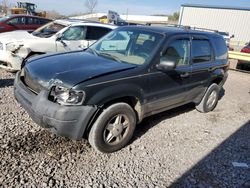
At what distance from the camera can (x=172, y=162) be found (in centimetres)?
373

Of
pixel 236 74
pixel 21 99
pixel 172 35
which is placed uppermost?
pixel 172 35

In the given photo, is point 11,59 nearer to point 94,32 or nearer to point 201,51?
point 94,32

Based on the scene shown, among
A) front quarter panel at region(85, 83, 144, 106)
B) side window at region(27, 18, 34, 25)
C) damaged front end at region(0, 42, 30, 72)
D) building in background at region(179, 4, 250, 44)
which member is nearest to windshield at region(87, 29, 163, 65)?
front quarter panel at region(85, 83, 144, 106)

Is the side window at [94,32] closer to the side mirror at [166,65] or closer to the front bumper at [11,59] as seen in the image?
the front bumper at [11,59]

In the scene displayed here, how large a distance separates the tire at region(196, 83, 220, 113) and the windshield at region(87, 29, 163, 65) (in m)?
2.15

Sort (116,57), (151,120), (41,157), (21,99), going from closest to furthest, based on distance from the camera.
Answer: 1. (41,157)
2. (21,99)
3. (116,57)
4. (151,120)

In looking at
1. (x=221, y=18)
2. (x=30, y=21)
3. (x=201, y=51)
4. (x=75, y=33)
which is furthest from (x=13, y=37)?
(x=221, y=18)

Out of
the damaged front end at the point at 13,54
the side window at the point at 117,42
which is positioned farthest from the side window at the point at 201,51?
the damaged front end at the point at 13,54

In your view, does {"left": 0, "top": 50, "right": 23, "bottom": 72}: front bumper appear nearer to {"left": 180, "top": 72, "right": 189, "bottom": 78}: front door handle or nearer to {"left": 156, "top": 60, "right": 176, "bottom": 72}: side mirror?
{"left": 156, "top": 60, "right": 176, "bottom": 72}: side mirror

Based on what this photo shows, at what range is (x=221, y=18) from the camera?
1378 inches

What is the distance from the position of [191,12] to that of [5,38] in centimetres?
3543

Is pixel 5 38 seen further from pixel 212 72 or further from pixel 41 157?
pixel 212 72

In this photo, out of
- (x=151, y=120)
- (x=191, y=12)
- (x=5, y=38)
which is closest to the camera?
(x=151, y=120)

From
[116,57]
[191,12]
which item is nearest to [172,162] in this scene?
[116,57]
